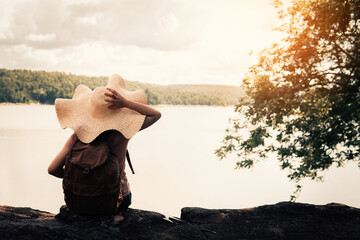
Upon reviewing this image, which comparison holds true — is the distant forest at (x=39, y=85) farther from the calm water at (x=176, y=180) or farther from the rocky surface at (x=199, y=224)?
the rocky surface at (x=199, y=224)

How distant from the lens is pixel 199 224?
3.08 metres

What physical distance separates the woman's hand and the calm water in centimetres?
2126

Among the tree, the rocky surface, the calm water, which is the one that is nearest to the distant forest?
the calm water

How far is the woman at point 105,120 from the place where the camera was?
235cm

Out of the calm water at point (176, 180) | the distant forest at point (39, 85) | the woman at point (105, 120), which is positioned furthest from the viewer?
the distant forest at point (39, 85)

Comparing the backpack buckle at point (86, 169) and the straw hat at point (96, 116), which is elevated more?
the straw hat at point (96, 116)

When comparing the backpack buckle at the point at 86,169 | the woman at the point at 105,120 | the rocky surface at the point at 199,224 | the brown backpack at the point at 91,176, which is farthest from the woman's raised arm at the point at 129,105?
the rocky surface at the point at 199,224

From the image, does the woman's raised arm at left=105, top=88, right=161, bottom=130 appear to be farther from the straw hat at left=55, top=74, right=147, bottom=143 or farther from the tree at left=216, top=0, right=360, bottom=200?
the tree at left=216, top=0, right=360, bottom=200

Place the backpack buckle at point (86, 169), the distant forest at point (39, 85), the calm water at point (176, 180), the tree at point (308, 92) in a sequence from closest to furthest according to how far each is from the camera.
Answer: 1. the backpack buckle at point (86, 169)
2. the tree at point (308, 92)
3. the calm water at point (176, 180)
4. the distant forest at point (39, 85)

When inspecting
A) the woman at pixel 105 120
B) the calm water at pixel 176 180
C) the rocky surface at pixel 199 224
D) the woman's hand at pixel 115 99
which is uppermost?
the woman's hand at pixel 115 99

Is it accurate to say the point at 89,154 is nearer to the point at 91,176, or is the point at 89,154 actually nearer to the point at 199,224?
the point at 91,176

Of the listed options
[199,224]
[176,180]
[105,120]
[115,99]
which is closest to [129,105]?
[115,99]

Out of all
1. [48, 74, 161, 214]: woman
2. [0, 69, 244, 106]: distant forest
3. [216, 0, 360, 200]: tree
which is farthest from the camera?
[0, 69, 244, 106]: distant forest

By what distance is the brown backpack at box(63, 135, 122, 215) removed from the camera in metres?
2.26
